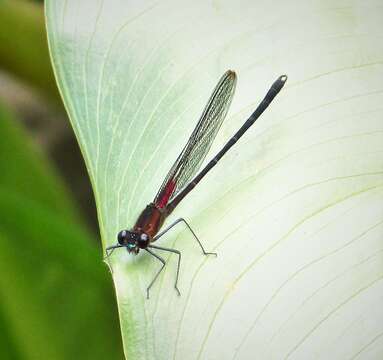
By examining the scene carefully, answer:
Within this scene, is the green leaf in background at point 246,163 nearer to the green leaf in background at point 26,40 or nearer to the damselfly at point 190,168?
the damselfly at point 190,168

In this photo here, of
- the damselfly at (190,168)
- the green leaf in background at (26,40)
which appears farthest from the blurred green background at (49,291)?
the green leaf in background at (26,40)

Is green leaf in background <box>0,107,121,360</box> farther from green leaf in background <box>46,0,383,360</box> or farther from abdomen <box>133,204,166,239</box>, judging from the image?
green leaf in background <box>46,0,383,360</box>

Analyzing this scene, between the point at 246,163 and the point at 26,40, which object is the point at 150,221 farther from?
the point at 26,40

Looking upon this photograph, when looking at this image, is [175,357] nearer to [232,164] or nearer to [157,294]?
[157,294]

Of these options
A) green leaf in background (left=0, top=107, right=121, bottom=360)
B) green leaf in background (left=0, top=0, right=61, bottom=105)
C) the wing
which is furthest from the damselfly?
green leaf in background (left=0, top=0, right=61, bottom=105)

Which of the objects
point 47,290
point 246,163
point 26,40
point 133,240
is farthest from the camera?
point 26,40

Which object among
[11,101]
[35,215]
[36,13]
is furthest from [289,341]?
[11,101]

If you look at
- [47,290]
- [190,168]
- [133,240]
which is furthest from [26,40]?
[133,240]
